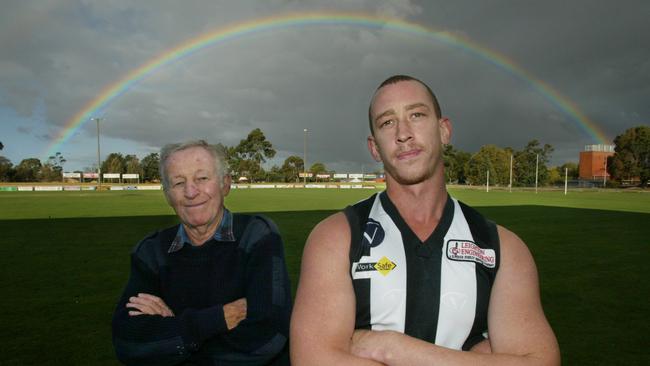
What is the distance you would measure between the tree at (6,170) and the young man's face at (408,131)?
107850mm

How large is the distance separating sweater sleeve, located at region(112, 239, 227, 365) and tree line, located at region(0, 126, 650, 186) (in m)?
77.6

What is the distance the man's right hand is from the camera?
8.52 feet

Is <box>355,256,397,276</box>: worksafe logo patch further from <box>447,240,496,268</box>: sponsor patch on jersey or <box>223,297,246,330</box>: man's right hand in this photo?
<box>223,297,246,330</box>: man's right hand

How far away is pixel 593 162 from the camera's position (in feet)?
407

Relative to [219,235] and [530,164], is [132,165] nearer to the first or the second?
[530,164]

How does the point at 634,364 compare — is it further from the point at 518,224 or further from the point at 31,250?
the point at 518,224

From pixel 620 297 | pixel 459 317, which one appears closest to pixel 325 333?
pixel 459 317

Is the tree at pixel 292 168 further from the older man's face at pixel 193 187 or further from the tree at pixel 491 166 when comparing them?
the older man's face at pixel 193 187

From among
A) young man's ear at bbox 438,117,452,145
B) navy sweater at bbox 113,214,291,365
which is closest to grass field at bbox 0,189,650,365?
navy sweater at bbox 113,214,291,365

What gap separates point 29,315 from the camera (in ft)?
20.3

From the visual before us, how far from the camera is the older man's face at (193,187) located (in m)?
2.89

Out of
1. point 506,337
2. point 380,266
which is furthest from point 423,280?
point 506,337

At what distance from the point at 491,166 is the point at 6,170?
106 m

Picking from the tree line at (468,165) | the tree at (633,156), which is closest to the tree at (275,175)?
the tree line at (468,165)
